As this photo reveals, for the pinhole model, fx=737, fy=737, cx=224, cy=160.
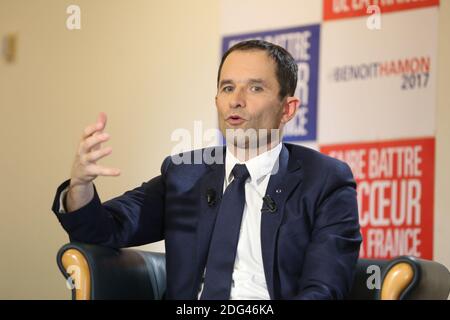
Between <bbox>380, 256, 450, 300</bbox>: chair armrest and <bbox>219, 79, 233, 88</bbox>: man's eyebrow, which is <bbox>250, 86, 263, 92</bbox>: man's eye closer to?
<bbox>219, 79, 233, 88</bbox>: man's eyebrow

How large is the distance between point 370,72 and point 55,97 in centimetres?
230

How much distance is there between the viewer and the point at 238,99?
92.4 inches

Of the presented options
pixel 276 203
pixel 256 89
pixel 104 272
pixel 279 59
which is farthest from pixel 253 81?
pixel 104 272

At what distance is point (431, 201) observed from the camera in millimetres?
3730

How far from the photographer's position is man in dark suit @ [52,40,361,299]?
2.19 meters

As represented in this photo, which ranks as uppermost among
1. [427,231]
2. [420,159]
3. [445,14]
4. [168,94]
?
[445,14]

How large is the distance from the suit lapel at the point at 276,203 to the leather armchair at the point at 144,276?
326 millimetres

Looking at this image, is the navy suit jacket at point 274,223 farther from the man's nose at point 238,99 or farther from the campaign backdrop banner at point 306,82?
the campaign backdrop banner at point 306,82

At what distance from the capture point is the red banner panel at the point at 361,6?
3885 mm

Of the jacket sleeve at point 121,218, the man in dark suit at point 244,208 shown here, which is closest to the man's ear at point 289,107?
the man in dark suit at point 244,208

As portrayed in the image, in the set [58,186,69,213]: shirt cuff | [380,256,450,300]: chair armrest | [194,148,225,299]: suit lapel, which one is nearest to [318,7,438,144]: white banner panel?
[194,148,225,299]: suit lapel
